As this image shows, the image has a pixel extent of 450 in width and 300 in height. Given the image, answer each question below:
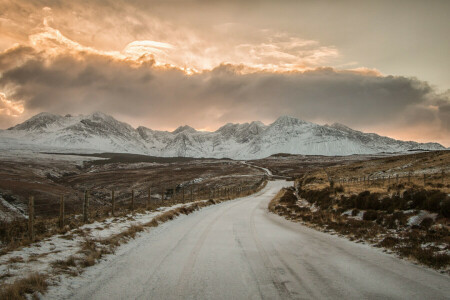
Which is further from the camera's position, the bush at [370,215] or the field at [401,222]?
the bush at [370,215]

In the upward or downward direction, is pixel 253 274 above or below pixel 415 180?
below

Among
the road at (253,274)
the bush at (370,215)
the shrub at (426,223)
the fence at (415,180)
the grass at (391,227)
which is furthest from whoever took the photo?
the fence at (415,180)

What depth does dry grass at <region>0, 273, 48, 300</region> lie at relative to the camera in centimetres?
609

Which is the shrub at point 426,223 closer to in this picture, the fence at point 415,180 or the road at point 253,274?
the road at point 253,274

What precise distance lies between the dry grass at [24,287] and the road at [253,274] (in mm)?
342

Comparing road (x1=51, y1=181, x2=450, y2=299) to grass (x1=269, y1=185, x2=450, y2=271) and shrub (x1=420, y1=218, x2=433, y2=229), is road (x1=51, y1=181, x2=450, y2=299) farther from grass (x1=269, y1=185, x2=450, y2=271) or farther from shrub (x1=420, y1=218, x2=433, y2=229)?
shrub (x1=420, y1=218, x2=433, y2=229)

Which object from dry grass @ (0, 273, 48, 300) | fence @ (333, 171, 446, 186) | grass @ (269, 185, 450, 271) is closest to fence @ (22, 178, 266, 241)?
dry grass @ (0, 273, 48, 300)

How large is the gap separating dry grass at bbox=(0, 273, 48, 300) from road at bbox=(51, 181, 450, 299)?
34 cm

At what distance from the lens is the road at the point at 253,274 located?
6.57 metres

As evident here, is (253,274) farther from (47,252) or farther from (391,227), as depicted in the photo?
(391,227)

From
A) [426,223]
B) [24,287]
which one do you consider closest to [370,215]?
[426,223]

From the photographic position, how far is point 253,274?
7.91 metres

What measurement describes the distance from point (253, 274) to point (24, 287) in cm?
531

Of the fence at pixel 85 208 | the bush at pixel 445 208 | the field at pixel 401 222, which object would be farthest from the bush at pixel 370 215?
the fence at pixel 85 208
